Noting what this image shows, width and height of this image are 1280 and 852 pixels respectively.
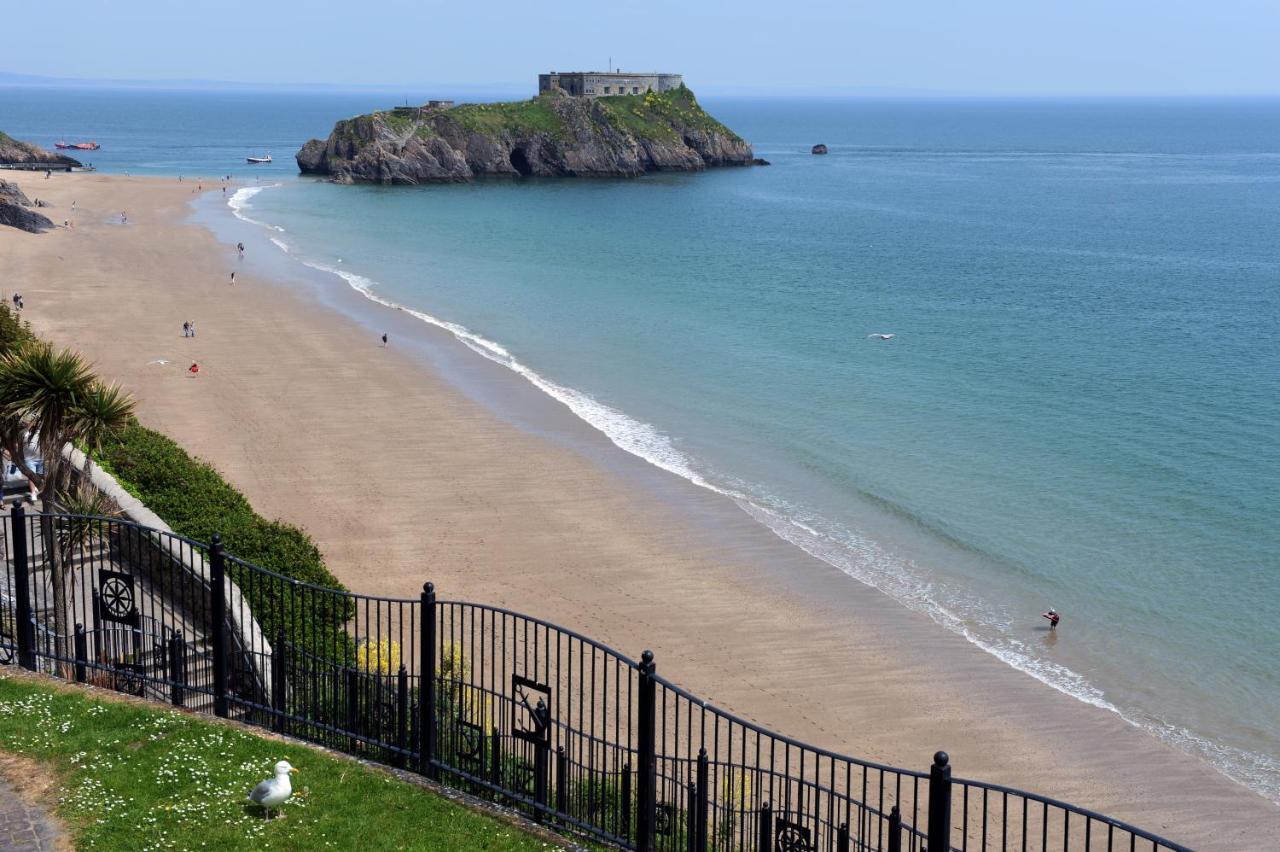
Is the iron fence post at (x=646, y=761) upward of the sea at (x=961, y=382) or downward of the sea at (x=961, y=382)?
upward

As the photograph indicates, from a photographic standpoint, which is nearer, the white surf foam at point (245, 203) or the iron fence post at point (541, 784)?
the iron fence post at point (541, 784)

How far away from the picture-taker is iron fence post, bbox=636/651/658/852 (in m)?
10.0

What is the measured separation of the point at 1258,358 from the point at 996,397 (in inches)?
561

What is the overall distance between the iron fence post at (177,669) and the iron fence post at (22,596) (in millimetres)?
1375

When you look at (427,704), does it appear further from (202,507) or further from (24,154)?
(24,154)

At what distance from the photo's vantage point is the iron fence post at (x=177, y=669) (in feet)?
40.9

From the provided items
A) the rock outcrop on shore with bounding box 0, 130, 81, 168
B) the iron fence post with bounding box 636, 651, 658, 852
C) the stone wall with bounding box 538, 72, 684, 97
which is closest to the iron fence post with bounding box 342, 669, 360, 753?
the iron fence post with bounding box 636, 651, 658, 852

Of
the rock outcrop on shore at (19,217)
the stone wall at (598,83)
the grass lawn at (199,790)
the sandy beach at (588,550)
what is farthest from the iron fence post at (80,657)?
the stone wall at (598,83)

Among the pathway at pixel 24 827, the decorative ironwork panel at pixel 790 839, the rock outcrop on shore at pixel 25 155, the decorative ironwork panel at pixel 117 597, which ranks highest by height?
the rock outcrop on shore at pixel 25 155

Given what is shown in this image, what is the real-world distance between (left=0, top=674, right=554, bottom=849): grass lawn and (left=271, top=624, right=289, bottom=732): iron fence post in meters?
0.70

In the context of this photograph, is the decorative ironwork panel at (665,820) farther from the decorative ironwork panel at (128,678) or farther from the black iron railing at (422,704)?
the decorative ironwork panel at (128,678)

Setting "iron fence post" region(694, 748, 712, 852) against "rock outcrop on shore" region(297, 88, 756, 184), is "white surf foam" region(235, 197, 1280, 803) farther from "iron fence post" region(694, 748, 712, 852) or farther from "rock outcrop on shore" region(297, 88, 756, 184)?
"rock outcrop on shore" region(297, 88, 756, 184)

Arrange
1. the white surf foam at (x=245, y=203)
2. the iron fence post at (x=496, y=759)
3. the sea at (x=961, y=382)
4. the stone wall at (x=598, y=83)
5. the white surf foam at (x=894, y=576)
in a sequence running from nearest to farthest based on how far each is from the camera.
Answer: the iron fence post at (x=496, y=759) → the white surf foam at (x=894, y=576) → the sea at (x=961, y=382) → the white surf foam at (x=245, y=203) → the stone wall at (x=598, y=83)

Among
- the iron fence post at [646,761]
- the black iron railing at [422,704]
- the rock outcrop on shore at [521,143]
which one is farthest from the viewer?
the rock outcrop on shore at [521,143]
